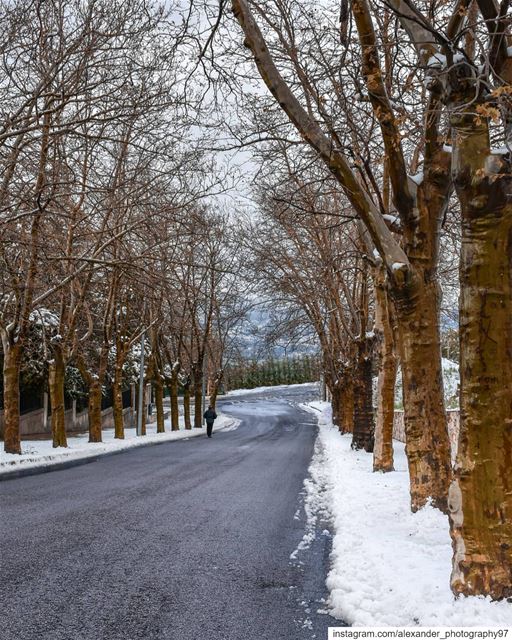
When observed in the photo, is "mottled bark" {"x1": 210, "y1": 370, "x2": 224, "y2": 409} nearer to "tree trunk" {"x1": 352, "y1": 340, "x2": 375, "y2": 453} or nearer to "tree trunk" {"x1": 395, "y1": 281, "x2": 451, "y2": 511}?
"tree trunk" {"x1": 352, "y1": 340, "x2": 375, "y2": 453}

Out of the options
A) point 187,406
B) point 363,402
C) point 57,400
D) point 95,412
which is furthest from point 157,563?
point 187,406

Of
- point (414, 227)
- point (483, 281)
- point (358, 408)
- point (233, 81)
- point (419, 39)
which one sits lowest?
point (358, 408)

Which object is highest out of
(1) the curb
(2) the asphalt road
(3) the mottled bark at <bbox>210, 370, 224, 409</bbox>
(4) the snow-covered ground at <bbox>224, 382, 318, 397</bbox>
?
(3) the mottled bark at <bbox>210, 370, 224, 409</bbox>

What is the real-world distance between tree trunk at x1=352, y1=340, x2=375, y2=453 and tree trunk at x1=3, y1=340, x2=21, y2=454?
31.6 ft

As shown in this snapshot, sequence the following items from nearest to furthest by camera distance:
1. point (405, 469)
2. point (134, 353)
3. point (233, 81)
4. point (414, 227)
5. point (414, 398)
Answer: point (414, 227) < point (414, 398) < point (233, 81) < point (405, 469) < point (134, 353)

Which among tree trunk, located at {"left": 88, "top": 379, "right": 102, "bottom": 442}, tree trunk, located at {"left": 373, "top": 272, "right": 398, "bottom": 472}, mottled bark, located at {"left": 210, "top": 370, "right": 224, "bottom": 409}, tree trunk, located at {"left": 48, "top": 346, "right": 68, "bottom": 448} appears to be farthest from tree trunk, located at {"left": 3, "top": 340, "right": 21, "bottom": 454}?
mottled bark, located at {"left": 210, "top": 370, "right": 224, "bottom": 409}

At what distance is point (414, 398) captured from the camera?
711 cm

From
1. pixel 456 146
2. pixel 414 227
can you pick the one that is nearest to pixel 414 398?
pixel 414 227

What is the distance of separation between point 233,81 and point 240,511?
244 inches

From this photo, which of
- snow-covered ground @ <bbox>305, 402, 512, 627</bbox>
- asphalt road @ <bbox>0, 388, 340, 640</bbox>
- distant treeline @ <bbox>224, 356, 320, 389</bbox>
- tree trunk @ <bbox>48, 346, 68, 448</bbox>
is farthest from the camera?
distant treeline @ <bbox>224, 356, 320, 389</bbox>

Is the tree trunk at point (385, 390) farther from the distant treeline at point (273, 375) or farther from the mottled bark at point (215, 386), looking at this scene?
the distant treeline at point (273, 375)

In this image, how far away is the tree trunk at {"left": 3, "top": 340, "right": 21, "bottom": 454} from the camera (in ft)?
55.2

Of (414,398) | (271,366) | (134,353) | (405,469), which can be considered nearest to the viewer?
(414,398)

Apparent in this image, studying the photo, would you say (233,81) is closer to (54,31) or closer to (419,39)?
(419,39)
